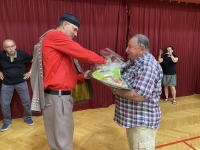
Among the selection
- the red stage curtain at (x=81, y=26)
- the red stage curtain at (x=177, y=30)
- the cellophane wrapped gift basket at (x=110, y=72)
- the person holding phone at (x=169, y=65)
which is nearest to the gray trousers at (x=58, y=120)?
the cellophane wrapped gift basket at (x=110, y=72)

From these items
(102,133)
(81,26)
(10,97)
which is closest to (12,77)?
(10,97)

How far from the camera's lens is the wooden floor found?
2.72 metres

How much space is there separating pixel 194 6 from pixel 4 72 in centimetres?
429

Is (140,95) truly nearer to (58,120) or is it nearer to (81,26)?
(58,120)

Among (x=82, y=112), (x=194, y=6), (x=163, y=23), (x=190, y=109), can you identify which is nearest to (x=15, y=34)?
(x=82, y=112)

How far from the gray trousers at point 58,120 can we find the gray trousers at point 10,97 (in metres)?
1.65

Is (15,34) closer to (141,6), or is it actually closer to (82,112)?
(82,112)

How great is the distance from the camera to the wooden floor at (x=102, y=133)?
272 cm

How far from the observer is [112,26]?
158 inches

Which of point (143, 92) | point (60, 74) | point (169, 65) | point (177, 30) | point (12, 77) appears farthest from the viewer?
point (177, 30)

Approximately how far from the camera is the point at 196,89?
525 centimetres

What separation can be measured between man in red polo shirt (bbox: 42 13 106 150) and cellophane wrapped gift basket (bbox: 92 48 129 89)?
2.4 inches

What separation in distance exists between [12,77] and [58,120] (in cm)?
179

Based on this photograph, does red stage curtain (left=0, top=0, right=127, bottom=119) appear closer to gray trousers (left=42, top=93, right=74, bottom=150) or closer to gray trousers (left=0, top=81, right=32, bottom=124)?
gray trousers (left=0, top=81, right=32, bottom=124)
